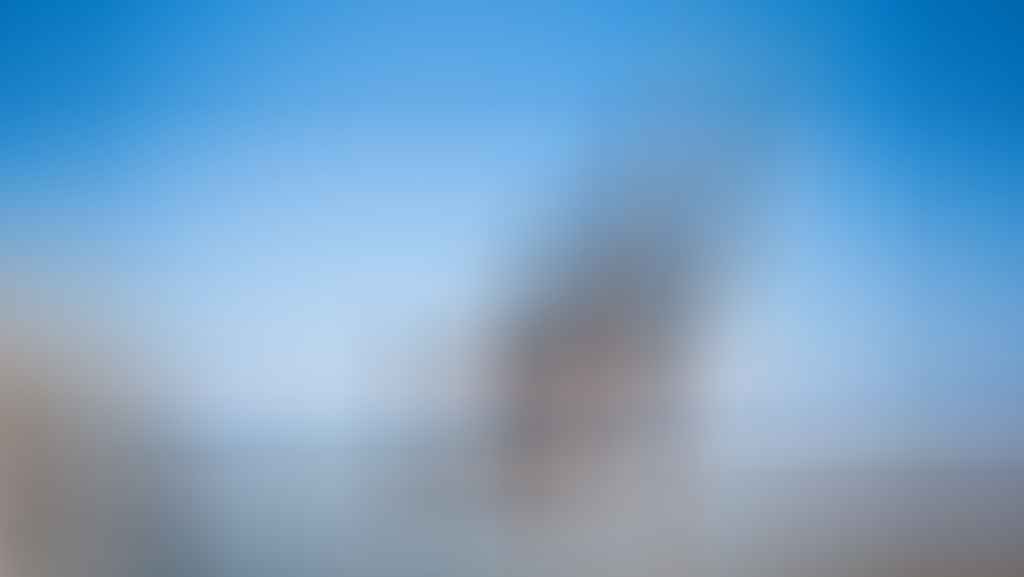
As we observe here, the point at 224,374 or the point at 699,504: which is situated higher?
the point at 224,374

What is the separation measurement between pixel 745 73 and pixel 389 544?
831mm

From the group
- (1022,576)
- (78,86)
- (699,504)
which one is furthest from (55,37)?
(1022,576)

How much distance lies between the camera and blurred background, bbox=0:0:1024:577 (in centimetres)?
102

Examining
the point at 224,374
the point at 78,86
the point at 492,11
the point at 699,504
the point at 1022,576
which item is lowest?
the point at 1022,576

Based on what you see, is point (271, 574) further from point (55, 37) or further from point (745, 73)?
point (745, 73)

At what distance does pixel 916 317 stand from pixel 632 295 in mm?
392

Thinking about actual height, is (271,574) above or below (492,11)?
below

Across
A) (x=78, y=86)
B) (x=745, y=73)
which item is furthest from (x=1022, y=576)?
(x=78, y=86)

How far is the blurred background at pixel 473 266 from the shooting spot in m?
1.02

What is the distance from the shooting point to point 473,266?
104 centimetres

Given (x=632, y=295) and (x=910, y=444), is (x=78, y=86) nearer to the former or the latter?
(x=632, y=295)

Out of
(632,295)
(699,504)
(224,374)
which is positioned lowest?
(699,504)

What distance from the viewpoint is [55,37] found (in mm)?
1031

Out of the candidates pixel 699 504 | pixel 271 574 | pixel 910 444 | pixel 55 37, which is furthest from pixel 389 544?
pixel 55 37
